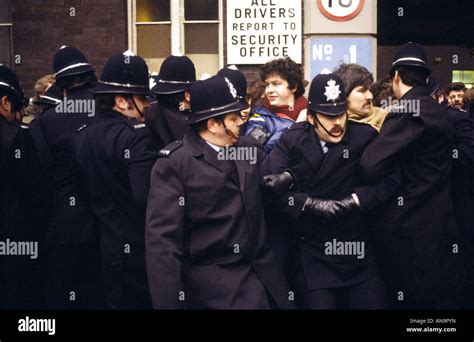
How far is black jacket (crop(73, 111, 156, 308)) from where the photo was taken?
15.2ft

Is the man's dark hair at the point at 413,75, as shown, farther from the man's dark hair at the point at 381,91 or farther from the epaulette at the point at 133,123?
the epaulette at the point at 133,123

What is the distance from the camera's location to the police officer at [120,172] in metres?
4.65

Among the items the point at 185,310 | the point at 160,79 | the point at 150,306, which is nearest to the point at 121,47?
the point at 160,79

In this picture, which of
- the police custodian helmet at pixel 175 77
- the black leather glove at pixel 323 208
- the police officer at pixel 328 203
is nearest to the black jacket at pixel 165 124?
the police custodian helmet at pixel 175 77

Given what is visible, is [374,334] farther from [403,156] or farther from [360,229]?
[403,156]

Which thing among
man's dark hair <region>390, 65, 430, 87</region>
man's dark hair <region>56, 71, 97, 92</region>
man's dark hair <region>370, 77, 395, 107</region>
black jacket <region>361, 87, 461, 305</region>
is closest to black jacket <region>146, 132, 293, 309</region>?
black jacket <region>361, 87, 461, 305</region>

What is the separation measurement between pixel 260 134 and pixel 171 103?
2.04 ft

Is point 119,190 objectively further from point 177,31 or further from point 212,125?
point 177,31

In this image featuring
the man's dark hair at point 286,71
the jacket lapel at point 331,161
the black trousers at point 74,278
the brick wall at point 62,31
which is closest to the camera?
the jacket lapel at point 331,161

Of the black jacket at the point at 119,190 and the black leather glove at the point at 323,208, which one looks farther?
the black jacket at the point at 119,190

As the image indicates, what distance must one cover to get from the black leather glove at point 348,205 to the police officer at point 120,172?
3.82 feet

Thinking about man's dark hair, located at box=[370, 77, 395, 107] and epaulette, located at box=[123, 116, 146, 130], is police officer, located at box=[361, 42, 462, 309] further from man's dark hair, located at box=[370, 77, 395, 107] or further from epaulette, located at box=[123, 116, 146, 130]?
epaulette, located at box=[123, 116, 146, 130]

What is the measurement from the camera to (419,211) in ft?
15.6

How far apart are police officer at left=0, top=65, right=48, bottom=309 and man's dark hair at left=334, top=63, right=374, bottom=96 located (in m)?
2.08
